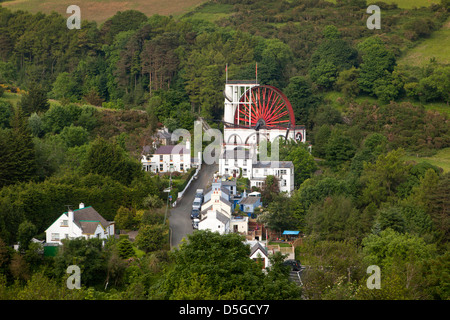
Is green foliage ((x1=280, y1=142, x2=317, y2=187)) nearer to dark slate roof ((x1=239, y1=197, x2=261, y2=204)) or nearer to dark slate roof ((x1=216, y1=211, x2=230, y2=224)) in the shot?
dark slate roof ((x1=239, y1=197, x2=261, y2=204))

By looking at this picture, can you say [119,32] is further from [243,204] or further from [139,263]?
[139,263]

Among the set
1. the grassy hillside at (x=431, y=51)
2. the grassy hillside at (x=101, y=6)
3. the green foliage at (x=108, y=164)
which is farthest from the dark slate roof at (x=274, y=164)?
the grassy hillside at (x=101, y=6)

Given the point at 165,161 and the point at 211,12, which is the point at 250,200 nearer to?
the point at 165,161

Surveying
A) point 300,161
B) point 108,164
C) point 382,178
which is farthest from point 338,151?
point 108,164

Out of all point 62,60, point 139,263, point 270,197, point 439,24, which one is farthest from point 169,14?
point 139,263

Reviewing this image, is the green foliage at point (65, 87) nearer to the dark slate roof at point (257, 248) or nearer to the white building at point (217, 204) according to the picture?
the white building at point (217, 204)
